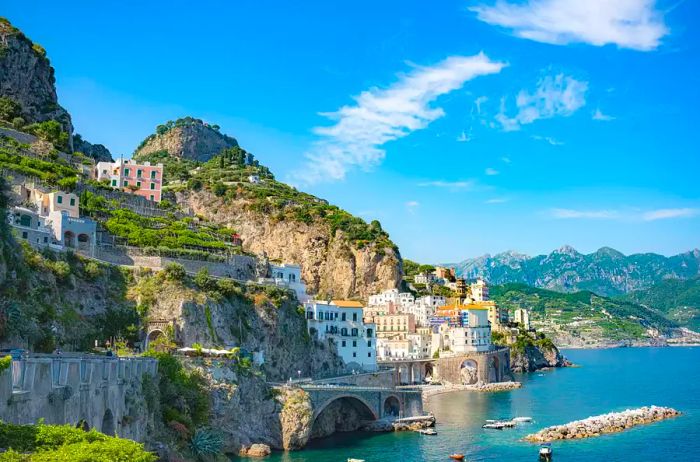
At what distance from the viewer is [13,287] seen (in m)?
44.5

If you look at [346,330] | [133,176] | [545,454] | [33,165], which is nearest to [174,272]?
[33,165]

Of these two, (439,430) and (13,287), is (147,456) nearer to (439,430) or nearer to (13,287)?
(13,287)

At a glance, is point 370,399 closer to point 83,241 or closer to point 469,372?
point 83,241

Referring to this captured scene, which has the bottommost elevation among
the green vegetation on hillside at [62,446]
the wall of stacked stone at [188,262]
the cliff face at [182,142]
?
the green vegetation on hillside at [62,446]

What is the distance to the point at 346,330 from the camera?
3393 inches

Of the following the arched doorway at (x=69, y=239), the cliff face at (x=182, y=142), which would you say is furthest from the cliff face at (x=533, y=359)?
the arched doorway at (x=69, y=239)

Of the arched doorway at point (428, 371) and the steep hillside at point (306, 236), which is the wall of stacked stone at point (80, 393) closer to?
the arched doorway at point (428, 371)

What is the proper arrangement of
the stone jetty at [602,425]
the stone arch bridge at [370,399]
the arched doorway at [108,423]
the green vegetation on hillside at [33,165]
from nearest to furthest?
the arched doorway at [108,423] < the stone arch bridge at [370,399] < the stone jetty at [602,425] < the green vegetation on hillside at [33,165]

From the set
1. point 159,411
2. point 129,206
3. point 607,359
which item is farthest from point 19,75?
point 607,359

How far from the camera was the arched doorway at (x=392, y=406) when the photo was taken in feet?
247

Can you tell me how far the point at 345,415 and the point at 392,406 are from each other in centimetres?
591

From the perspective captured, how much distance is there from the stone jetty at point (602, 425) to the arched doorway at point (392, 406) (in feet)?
46.8

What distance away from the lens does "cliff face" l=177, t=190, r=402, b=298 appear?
131750 mm

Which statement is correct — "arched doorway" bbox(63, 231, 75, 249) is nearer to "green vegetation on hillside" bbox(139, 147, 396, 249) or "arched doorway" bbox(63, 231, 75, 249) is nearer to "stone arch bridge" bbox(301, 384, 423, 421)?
"stone arch bridge" bbox(301, 384, 423, 421)
